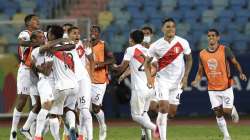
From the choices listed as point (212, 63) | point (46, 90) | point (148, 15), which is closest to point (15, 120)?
point (46, 90)

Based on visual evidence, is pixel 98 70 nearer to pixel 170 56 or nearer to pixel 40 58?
pixel 170 56

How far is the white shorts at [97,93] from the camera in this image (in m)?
18.5

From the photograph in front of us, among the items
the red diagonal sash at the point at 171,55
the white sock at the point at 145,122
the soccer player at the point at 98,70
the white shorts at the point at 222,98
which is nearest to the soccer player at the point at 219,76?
→ the white shorts at the point at 222,98

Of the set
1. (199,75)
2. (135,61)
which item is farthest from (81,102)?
(199,75)

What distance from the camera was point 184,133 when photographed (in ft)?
69.5

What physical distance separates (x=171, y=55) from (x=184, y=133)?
430 centimetres

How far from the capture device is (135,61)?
17.4m

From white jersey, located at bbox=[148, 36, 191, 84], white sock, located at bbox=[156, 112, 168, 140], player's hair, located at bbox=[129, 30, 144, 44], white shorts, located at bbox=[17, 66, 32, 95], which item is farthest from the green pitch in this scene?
player's hair, located at bbox=[129, 30, 144, 44]

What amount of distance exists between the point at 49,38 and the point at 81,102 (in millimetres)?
1696

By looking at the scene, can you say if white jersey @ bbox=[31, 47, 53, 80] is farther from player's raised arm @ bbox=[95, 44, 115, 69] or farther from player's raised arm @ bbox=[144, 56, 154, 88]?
player's raised arm @ bbox=[95, 44, 115, 69]

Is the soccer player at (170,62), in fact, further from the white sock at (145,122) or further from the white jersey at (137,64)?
the white sock at (145,122)

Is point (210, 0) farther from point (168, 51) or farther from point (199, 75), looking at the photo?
point (168, 51)

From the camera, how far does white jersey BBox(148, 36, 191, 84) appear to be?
17.3 metres

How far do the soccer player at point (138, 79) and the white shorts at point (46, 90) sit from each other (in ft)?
6.37
